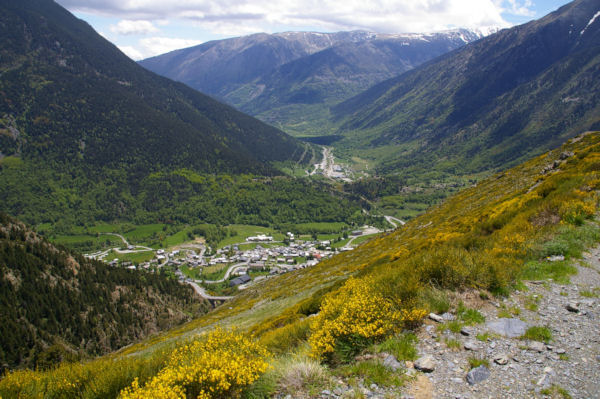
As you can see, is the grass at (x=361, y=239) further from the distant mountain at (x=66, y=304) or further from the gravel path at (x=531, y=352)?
the gravel path at (x=531, y=352)

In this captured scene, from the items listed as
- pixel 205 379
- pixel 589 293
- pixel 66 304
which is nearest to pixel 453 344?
pixel 589 293

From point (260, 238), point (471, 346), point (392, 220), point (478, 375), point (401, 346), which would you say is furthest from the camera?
point (392, 220)

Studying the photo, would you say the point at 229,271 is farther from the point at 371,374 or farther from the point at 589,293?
the point at 589,293

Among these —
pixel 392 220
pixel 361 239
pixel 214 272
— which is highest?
pixel 214 272

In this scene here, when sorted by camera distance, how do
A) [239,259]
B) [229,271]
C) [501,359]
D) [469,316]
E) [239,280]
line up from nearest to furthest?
[501,359] < [469,316] < [239,280] < [229,271] < [239,259]

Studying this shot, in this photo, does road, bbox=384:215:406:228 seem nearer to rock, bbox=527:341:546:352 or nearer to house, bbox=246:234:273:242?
house, bbox=246:234:273:242

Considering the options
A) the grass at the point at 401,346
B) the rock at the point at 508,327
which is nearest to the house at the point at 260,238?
the grass at the point at 401,346

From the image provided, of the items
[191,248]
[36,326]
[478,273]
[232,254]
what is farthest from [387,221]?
[478,273]

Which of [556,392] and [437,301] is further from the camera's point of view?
[437,301]
